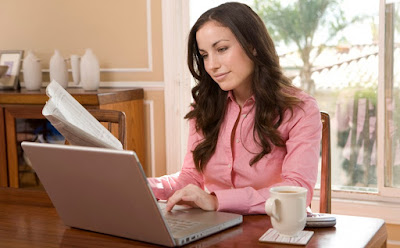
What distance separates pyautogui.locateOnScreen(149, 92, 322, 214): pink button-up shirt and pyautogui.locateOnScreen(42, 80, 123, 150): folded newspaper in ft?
1.39

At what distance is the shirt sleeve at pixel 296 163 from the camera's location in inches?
56.4

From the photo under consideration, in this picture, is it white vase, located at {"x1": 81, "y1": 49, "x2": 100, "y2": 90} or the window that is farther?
white vase, located at {"x1": 81, "y1": 49, "x2": 100, "y2": 90}

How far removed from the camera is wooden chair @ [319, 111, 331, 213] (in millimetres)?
1706

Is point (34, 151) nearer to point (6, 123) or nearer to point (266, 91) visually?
point (266, 91)

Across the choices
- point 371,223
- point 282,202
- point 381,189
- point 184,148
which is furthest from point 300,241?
point 184,148

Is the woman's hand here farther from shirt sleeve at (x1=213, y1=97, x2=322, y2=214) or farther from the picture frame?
the picture frame

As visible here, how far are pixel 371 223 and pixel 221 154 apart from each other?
59cm

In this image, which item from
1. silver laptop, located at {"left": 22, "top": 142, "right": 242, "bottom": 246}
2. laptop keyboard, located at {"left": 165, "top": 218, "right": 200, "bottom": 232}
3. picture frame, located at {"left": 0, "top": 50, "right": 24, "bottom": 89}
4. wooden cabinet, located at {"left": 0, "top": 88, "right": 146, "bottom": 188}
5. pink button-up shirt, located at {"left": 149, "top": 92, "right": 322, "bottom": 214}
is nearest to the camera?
silver laptop, located at {"left": 22, "top": 142, "right": 242, "bottom": 246}

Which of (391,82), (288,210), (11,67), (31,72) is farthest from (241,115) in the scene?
(11,67)

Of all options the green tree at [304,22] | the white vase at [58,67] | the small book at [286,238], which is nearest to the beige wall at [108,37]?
the white vase at [58,67]

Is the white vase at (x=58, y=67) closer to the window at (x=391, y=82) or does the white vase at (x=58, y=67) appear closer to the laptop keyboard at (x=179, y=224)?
the window at (x=391, y=82)

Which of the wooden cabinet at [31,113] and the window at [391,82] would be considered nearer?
the window at [391,82]

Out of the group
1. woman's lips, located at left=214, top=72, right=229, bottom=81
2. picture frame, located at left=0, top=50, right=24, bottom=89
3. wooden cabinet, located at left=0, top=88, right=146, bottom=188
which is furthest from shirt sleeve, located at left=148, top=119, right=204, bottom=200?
picture frame, located at left=0, top=50, right=24, bottom=89

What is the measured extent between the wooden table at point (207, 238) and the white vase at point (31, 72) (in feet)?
7.13
